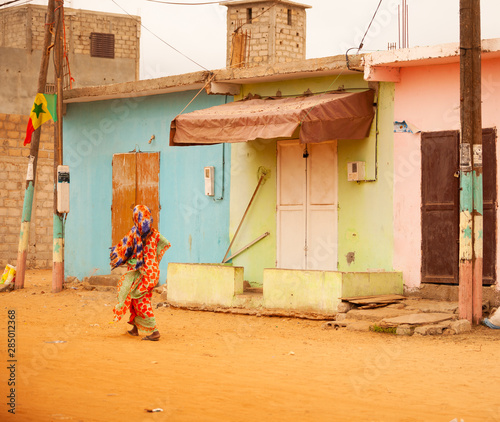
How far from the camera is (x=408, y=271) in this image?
11.4 meters

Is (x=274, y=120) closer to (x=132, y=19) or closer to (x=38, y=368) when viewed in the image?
(x=38, y=368)

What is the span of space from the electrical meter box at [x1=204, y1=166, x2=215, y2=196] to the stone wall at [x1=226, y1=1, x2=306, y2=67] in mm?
17729

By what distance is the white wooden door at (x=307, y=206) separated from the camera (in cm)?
1226

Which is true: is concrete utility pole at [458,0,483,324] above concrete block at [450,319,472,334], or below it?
above

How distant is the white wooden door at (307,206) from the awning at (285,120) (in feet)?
1.55

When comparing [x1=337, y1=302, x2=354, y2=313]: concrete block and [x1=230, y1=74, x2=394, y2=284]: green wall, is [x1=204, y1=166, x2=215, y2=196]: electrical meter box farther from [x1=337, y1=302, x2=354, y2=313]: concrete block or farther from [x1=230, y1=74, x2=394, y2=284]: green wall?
[x1=337, y1=302, x2=354, y2=313]: concrete block

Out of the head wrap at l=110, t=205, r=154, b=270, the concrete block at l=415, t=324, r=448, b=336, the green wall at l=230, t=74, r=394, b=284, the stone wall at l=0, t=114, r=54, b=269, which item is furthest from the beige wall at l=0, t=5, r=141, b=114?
the concrete block at l=415, t=324, r=448, b=336

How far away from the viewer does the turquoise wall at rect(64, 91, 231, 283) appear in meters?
13.9

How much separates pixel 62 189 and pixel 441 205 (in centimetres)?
695

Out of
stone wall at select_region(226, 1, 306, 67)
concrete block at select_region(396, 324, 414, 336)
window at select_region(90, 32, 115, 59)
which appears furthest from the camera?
stone wall at select_region(226, 1, 306, 67)

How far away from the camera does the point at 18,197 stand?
2181 cm

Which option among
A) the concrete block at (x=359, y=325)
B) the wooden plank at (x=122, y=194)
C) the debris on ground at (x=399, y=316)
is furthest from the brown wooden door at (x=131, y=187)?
the concrete block at (x=359, y=325)

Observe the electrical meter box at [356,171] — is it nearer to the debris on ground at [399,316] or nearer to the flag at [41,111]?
the debris on ground at [399,316]

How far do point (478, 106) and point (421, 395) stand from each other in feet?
15.2
